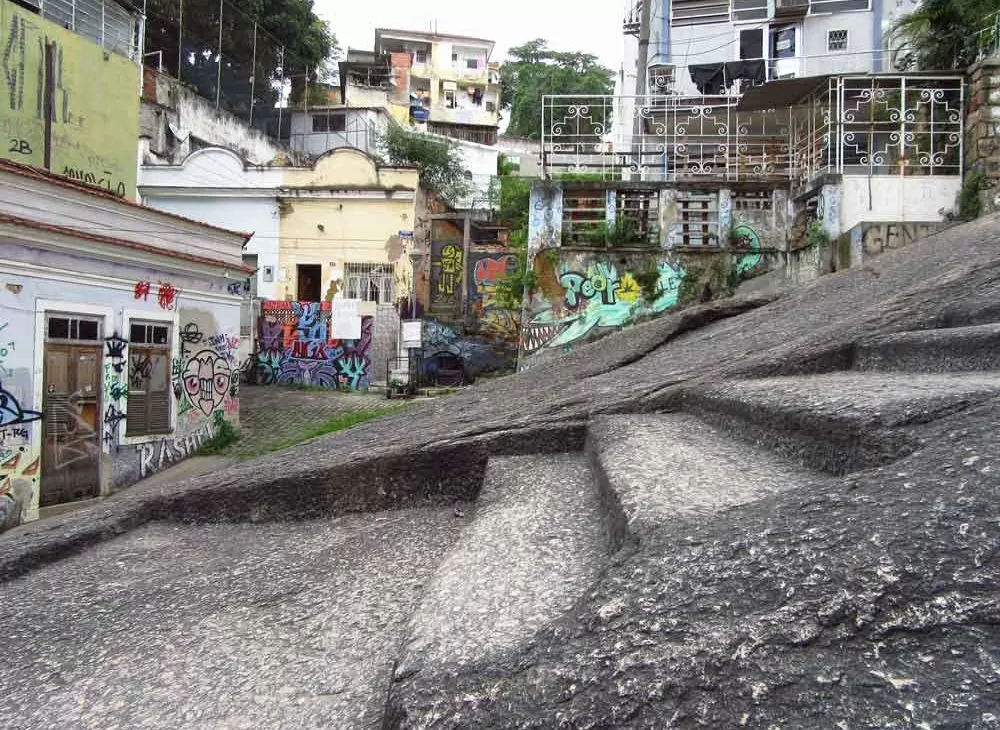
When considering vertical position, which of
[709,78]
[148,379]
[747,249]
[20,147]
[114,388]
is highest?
[709,78]

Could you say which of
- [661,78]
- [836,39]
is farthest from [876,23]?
[661,78]

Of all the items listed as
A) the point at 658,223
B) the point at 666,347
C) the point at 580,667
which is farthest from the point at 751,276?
the point at 580,667

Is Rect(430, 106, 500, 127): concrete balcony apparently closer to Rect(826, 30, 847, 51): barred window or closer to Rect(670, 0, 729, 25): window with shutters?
Rect(670, 0, 729, 25): window with shutters

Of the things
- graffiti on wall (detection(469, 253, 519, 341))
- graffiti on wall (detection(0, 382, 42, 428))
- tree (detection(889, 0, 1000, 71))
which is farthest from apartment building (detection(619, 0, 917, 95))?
graffiti on wall (detection(0, 382, 42, 428))

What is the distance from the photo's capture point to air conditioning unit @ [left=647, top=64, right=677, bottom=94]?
63.7 ft

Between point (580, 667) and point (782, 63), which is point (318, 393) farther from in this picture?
point (580, 667)

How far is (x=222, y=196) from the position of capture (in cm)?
1962

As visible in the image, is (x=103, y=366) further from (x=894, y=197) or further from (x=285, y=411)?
(x=894, y=197)

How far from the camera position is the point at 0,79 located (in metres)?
13.8

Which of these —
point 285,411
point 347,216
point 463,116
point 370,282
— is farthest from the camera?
point 463,116

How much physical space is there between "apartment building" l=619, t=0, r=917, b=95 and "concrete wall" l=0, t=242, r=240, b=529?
1313 cm

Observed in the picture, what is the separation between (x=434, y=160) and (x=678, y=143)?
1077cm

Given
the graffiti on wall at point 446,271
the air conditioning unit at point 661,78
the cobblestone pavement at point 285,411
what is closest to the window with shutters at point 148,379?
the cobblestone pavement at point 285,411

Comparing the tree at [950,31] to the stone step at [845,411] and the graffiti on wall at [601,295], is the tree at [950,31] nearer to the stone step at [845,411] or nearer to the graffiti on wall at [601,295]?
the graffiti on wall at [601,295]
